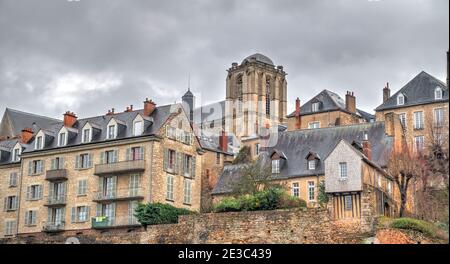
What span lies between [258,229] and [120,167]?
394 inches

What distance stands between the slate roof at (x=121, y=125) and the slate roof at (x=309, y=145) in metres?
3.45

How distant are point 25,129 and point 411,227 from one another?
68.9ft

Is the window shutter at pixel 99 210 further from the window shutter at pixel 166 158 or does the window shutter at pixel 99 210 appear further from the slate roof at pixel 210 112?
the slate roof at pixel 210 112

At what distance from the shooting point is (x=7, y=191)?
114ft

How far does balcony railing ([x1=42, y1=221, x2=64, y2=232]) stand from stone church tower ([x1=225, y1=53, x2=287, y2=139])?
1026 inches

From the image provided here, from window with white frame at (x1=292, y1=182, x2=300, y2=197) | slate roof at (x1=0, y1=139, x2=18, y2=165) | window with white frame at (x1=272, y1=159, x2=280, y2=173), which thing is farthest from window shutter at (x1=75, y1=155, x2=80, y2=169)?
window with white frame at (x1=292, y1=182, x2=300, y2=197)

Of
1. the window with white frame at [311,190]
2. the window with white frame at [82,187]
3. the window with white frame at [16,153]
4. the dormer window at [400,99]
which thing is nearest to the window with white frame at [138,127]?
the window with white frame at [82,187]

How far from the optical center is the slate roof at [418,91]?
1351 inches

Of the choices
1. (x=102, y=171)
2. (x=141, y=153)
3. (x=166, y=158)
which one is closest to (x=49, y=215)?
(x=102, y=171)

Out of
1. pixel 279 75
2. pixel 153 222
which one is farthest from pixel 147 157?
pixel 279 75

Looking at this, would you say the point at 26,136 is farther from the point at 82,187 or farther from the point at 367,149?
the point at 367,149

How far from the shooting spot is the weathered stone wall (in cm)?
2155
